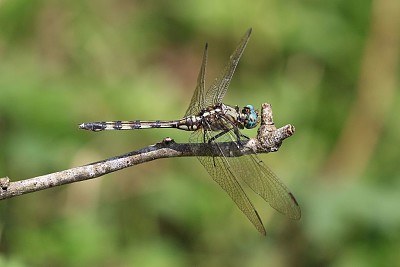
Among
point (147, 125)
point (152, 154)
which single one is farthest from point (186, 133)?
point (152, 154)

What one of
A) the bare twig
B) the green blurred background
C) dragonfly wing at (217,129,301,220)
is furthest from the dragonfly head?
the green blurred background

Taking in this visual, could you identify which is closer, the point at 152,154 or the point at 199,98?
the point at 152,154

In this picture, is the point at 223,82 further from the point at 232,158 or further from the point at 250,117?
the point at 232,158

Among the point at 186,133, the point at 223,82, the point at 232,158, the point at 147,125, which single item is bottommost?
the point at 186,133

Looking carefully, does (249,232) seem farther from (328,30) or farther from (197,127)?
(328,30)

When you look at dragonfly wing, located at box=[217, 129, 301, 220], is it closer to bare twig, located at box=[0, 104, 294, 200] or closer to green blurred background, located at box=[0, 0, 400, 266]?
bare twig, located at box=[0, 104, 294, 200]

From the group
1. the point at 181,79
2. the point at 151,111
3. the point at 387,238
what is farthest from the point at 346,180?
the point at 181,79
